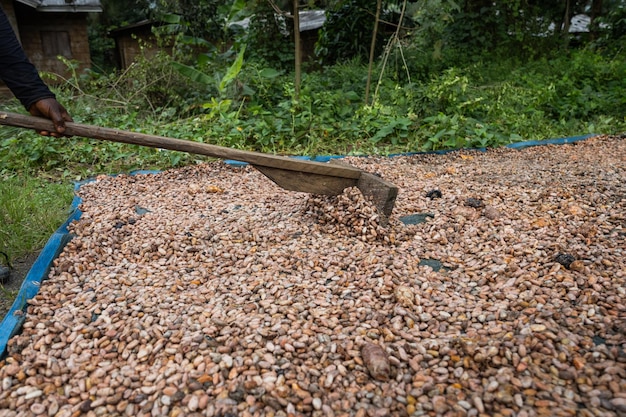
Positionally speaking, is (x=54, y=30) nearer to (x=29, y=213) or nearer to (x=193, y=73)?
(x=193, y=73)

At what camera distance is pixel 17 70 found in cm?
209

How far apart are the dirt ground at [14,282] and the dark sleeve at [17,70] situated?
859mm

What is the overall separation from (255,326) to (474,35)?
9.21 metres

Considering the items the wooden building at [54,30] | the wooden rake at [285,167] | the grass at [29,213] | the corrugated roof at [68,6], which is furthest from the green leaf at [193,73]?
the corrugated roof at [68,6]

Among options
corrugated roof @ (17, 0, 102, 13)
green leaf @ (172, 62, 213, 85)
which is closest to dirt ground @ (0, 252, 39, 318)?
green leaf @ (172, 62, 213, 85)

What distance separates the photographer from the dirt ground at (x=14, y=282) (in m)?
2.10

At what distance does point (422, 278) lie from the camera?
1.92 m

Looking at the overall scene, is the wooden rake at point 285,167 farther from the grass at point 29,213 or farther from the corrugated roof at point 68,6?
the corrugated roof at point 68,6

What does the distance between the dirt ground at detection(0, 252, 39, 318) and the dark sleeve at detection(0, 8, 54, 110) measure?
2.82ft

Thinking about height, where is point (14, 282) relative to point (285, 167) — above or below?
below

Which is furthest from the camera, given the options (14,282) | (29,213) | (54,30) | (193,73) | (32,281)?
(54,30)

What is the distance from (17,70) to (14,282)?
102 cm

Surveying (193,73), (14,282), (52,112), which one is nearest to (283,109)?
(193,73)

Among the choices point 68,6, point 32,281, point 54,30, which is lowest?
point 32,281
